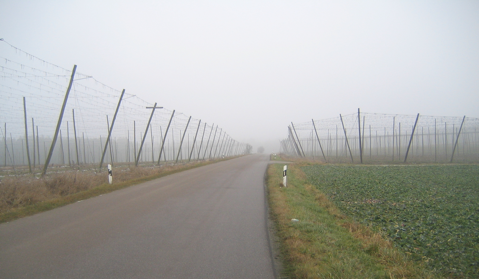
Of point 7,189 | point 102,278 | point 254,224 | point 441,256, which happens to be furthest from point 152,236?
point 7,189

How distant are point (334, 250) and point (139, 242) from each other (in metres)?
3.67

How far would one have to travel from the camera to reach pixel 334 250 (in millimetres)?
5410

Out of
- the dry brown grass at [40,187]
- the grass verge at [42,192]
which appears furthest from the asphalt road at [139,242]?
the dry brown grass at [40,187]

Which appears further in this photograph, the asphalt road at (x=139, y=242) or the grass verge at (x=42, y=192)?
the grass verge at (x=42, y=192)

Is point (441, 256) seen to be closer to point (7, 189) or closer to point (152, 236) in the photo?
point (152, 236)

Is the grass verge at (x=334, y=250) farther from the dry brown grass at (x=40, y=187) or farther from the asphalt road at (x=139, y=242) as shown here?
the dry brown grass at (x=40, y=187)

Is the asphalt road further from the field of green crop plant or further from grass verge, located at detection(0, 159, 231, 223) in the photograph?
the field of green crop plant

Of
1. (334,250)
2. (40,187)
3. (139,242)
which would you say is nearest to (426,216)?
(334,250)

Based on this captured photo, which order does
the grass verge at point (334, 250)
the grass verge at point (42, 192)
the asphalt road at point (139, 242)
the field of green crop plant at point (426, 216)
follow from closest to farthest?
the asphalt road at point (139, 242)
the grass verge at point (334, 250)
the field of green crop plant at point (426, 216)
the grass verge at point (42, 192)

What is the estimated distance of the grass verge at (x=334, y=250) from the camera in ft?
14.4

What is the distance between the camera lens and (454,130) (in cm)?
3984

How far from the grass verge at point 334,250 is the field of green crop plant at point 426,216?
59cm

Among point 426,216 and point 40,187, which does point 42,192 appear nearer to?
point 40,187

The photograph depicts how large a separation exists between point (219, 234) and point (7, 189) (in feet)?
26.3
